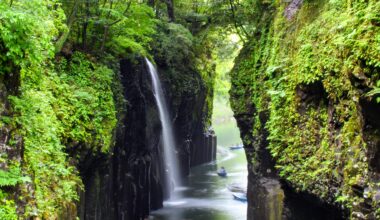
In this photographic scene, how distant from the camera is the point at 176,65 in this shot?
23.6 metres

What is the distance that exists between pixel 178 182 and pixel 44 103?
1930cm

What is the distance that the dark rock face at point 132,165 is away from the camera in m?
13.0

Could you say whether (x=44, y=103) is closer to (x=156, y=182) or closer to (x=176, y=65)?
(x=156, y=182)

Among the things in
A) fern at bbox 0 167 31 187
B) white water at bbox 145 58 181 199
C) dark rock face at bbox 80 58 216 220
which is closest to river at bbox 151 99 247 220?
white water at bbox 145 58 181 199

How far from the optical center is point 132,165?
17.8 metres

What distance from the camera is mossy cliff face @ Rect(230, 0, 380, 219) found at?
266 inches

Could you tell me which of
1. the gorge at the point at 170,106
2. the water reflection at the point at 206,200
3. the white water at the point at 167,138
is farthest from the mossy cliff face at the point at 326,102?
the white water at the point at 167,138

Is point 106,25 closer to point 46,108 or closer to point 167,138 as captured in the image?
point 46,108

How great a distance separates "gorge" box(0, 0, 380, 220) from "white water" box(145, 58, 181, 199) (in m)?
0.15

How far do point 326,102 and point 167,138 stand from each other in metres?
16.0

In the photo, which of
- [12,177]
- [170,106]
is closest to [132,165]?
[170,106]

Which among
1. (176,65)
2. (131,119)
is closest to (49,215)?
(131,119)

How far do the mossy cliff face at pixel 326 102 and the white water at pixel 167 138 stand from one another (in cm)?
799

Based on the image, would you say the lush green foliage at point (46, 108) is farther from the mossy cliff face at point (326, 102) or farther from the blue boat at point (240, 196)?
the blue boat at point (240, 196)
